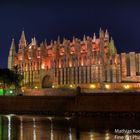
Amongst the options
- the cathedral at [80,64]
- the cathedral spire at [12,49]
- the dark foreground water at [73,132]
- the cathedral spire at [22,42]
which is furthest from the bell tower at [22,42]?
the dark foreground water at [73,132]

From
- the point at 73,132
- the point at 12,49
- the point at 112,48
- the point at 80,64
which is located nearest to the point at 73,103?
the point at 73,132

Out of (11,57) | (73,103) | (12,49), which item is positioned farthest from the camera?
(12,49)

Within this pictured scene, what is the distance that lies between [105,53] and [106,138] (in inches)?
2995

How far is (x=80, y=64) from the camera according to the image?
110 meters

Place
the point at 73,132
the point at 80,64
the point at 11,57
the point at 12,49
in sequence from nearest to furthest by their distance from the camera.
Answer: the point at 73,132
the point at 80,64
the point at 11,57
the point at 12,49

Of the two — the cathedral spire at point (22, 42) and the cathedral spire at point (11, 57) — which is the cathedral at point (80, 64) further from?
the cathedral spire at point (11, 57)

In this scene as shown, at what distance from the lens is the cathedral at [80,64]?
101375mm

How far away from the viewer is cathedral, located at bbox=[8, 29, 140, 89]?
101 metres

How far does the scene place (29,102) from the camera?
6656cm

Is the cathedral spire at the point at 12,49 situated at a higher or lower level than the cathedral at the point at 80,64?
higher

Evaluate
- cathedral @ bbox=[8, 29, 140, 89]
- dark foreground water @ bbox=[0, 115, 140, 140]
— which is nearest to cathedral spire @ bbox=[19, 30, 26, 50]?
cathedral @ bbox=[8, 29, 140, 89]

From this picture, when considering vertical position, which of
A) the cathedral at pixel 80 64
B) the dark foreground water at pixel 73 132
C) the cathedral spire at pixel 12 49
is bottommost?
the dark foreground water at pixel 73 132

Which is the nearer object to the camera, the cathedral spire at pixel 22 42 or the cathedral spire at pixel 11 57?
the cathedral spire at pixel 22 42

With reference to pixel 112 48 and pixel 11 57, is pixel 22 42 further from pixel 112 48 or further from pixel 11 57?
pixel 112 48
